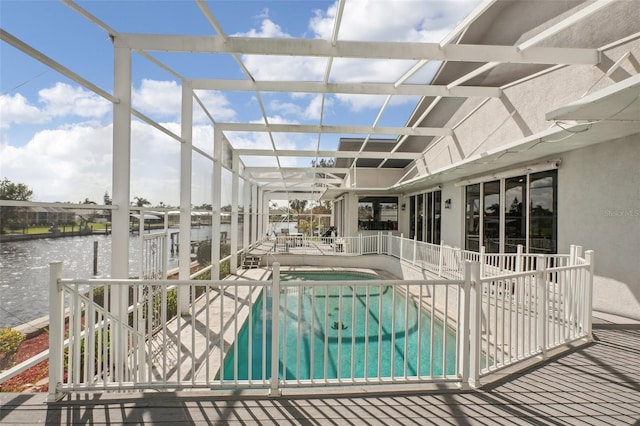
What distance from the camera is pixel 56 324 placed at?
277 centimetres

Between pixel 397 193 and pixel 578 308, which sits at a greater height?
pixel 397 193

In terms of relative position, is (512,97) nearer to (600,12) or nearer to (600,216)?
(600,12)

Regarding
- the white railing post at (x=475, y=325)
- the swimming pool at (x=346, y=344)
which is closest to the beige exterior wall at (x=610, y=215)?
the swimming pool at (x=346, y=344)

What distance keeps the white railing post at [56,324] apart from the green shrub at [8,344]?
0.43 m

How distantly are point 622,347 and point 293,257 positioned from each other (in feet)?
35.9

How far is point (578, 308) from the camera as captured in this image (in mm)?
3928

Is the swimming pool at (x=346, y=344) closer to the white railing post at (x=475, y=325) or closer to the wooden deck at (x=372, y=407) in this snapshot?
the white railing post at (x=475, y=325)

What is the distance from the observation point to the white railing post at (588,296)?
3862 mm

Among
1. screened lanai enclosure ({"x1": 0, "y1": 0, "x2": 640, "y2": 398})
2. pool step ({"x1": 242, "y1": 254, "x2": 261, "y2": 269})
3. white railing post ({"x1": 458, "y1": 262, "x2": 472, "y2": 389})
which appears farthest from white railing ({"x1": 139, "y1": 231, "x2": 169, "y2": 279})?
pool step ({"x1": 242, "y1": 254, "x2": 261, "y2": 269})

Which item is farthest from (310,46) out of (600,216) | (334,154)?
(334,154)

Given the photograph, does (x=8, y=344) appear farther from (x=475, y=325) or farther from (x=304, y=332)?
(x=304, y=332)

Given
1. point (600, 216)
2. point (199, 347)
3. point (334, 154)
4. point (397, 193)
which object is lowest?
point (199, 347)

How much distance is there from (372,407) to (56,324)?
2.72 m

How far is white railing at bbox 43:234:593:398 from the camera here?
279 centimetres
